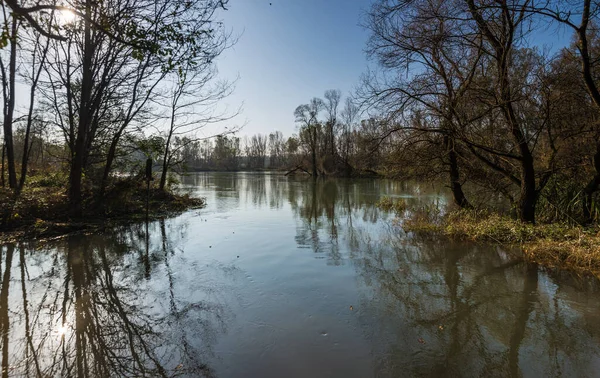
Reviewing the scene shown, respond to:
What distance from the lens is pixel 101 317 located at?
439 centimetres

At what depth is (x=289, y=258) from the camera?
7320 mm

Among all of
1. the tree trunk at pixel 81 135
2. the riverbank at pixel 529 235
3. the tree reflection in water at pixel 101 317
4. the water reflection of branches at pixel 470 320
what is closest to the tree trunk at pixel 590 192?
the riverbank at pixel 529 235

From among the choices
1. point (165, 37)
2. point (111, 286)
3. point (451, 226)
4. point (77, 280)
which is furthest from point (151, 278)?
point (451, 226)

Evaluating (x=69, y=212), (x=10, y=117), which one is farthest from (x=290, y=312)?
(x=10, y=117)

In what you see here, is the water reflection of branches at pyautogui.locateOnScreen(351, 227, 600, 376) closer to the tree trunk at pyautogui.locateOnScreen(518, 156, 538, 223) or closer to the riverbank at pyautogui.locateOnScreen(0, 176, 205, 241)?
the tree trunk at pyautogui.locateOnScreen(518, 156, 538, 223)

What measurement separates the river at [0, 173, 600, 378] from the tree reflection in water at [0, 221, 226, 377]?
20mm

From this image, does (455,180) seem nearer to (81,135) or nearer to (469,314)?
(469,314)

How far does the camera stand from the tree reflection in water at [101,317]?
3.36m

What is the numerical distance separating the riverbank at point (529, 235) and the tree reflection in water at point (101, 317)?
6549 millimetres

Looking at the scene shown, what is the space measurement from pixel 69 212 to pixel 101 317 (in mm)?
7645

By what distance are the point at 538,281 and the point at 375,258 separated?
2.97m

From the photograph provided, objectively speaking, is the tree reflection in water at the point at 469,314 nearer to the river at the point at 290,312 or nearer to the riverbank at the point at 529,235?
the river at the point at 290,312

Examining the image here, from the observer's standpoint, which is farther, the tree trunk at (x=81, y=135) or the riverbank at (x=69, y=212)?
the tree trunk at (x=81, y=135)

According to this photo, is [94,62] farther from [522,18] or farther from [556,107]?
[556,107]
